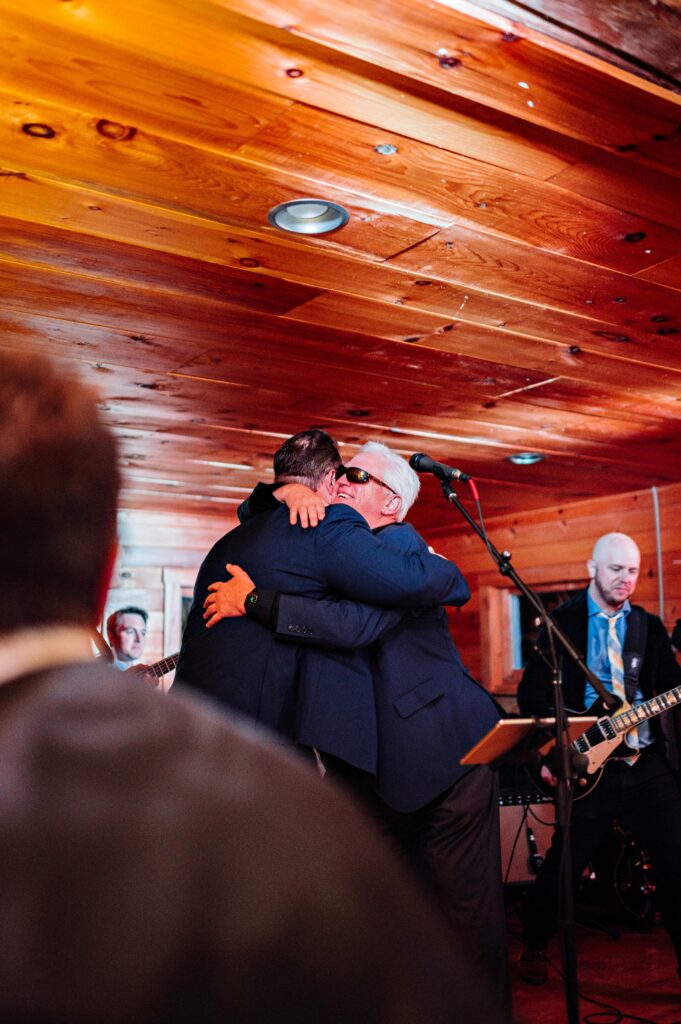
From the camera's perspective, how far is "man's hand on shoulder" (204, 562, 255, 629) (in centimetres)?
219

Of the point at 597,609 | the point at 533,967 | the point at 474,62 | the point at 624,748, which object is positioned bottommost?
the point at 533,967

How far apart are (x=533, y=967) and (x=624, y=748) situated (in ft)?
3.08

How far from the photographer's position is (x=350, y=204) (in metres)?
2.23

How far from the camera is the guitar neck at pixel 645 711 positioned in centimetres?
386

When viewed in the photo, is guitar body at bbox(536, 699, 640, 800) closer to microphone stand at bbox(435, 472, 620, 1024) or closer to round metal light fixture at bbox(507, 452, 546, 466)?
microphone stand at bbox(435, 472, 620, 1024)

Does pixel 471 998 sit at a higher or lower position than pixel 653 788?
higher

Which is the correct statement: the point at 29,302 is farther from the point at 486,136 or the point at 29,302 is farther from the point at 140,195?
the point at 486,136

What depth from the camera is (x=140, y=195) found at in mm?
2189

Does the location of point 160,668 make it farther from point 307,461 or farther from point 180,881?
point 180,881

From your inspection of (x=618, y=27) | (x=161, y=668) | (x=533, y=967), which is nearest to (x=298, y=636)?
(x=618, y=27)

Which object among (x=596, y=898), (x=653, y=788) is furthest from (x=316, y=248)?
(x=596, y=898)

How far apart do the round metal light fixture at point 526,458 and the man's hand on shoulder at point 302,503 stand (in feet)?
8.95

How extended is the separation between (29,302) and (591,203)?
162 cm

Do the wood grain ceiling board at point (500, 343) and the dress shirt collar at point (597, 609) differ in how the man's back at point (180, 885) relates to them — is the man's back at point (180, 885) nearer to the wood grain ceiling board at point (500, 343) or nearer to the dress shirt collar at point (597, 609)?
the wood grain ceiling board at point (500, 343)
